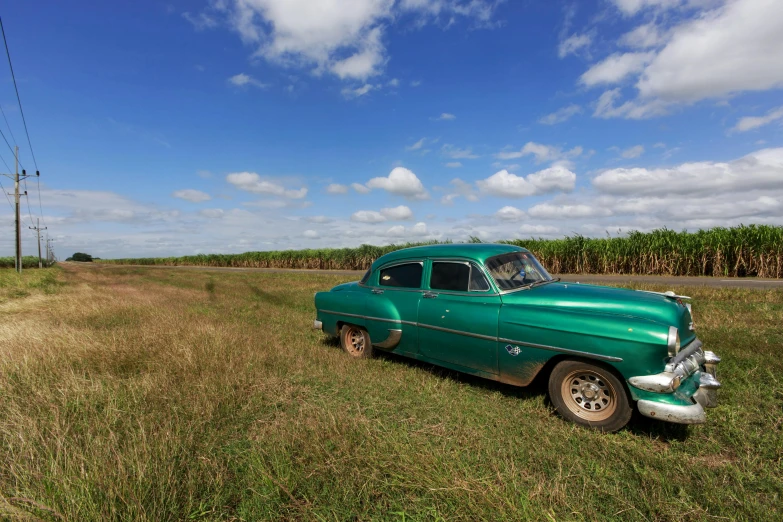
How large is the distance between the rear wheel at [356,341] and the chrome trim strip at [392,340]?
421mm

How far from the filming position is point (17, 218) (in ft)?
97.6

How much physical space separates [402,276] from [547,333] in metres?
2.20

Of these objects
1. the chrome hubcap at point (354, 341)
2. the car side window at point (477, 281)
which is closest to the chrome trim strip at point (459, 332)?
the car side window at point (477, 281)

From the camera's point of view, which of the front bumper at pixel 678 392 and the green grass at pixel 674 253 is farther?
the green grass at pixel 674 253

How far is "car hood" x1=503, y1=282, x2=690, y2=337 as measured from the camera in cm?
335

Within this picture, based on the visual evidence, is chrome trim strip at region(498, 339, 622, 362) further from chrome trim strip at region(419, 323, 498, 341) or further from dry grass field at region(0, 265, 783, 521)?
dry grass field at region(0, 265, 783, 521)

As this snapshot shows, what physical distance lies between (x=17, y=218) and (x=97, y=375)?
37.3 meters

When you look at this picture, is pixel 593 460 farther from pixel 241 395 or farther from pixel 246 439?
pixel 241 395

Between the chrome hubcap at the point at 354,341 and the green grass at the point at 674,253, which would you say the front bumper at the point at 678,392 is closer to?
the chrome hubcap at the point at 354,341

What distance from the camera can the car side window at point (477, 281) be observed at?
4188 millimetres

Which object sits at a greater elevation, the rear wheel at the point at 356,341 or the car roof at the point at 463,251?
the car roof at the point at 463,251

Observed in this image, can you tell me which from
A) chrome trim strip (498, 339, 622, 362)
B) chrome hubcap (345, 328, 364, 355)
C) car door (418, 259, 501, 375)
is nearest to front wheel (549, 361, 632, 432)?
chrome trim strip (498, 339, 622, 362)

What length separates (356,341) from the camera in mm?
5832

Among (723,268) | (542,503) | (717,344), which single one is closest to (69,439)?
(542,503)
